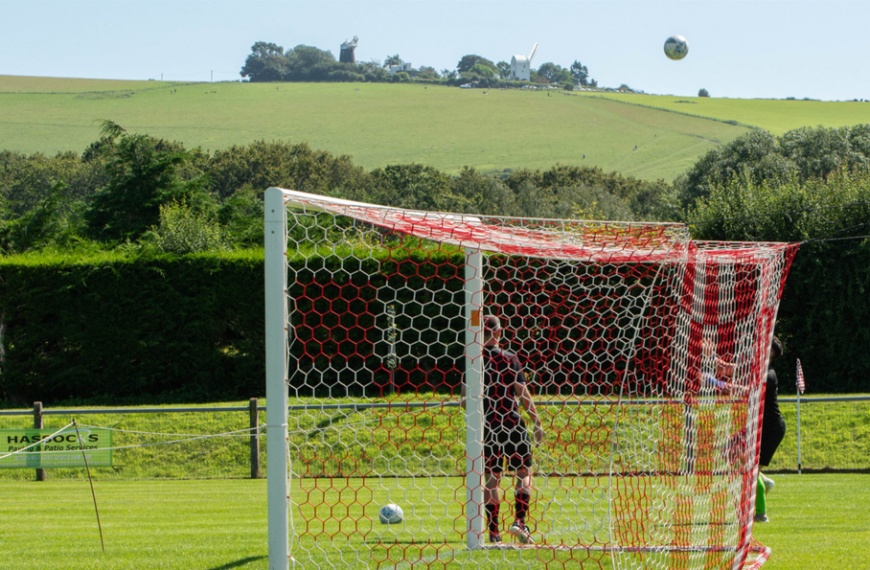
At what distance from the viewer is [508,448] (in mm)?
7918

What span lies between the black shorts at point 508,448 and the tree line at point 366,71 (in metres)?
112

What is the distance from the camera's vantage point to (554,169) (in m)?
73.1

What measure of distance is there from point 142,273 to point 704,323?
1617 cm

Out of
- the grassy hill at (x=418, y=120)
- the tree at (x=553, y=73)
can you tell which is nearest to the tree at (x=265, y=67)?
the grassy hill at (x=418, y=120)

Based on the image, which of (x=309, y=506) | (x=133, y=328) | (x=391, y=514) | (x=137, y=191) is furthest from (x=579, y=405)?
(x=137, y=191)

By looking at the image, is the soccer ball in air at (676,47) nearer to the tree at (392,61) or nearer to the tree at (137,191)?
the tree at (137,191)

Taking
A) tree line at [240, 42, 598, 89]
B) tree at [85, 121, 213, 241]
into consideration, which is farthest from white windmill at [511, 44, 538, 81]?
tree at [85, 121, 213, 241]

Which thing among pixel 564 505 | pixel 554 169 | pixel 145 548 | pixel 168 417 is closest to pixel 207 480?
pixel 168 417

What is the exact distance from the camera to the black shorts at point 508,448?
7805 millimetres

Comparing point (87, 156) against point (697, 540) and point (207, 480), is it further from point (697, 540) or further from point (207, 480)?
point (697, 540)

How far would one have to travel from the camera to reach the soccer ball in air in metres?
28.0

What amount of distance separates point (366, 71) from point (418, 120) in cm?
3733

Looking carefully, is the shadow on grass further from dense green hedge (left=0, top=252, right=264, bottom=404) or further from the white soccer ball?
dense green hedge (left=0, top=252, right=264, bottom=404)

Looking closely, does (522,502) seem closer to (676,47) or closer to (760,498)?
(760,498)
